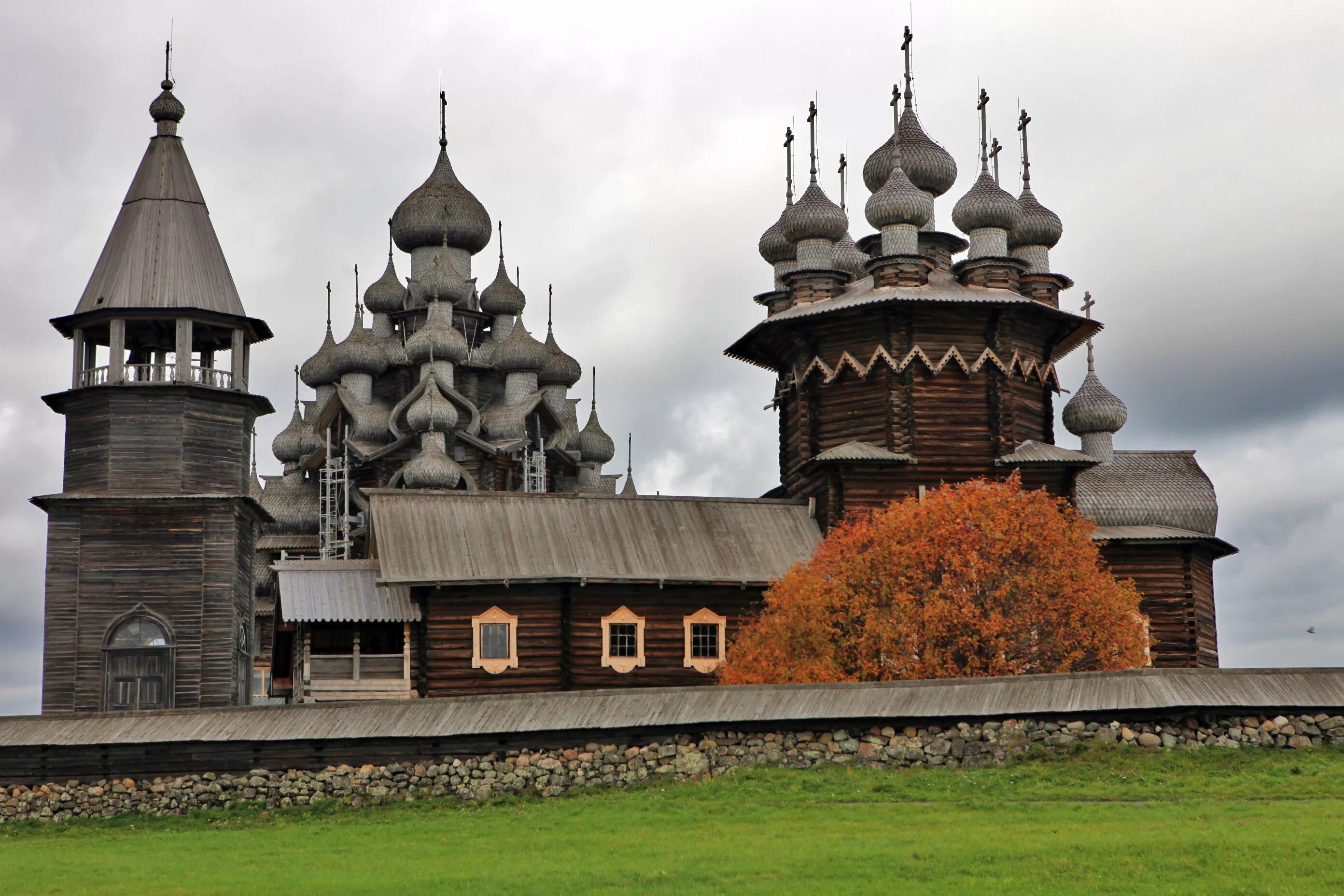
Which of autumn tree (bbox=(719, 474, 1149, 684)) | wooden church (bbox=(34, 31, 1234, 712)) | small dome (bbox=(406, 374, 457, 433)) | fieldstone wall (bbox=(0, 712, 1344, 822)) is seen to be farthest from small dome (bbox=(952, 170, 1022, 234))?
fieldstone wall (bbox=(0, 712, 1344, 822))

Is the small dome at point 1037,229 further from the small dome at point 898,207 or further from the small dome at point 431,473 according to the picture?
the small dome at point 431,473

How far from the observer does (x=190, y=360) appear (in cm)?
3584

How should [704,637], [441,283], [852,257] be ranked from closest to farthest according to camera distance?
[704,637], [852,257], [441,283]

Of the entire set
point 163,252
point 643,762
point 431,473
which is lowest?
point 643,762

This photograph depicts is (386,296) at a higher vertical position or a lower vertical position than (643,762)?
higher

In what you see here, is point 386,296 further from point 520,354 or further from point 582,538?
point 582,538

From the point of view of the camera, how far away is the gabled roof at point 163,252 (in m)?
35.8

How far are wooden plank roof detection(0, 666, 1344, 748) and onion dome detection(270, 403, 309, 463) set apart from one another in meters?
32.4

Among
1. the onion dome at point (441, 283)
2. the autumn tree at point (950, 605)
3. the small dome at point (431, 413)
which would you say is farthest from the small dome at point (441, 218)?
the autumn tree at point (950, 605)

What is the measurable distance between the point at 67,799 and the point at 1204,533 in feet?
80.2

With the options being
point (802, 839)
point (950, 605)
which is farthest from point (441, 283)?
point (802, 839)

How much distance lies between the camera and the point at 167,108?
37750 millimetres

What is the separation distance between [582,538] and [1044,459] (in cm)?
954

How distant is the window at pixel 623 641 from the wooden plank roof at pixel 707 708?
989 cm
